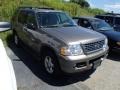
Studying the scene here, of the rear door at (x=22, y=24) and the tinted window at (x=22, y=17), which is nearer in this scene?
the rear door at (x=22, y=24)

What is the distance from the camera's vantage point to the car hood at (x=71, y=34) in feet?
18.7

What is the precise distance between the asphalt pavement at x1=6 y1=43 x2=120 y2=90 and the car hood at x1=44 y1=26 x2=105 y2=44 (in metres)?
1.13

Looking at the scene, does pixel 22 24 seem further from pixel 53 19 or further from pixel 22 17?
pixel 53 19

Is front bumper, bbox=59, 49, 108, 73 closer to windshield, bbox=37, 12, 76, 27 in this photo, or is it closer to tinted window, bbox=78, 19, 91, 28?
windshield, bbox=37, 12, 76, 27

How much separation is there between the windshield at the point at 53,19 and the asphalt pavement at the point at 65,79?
141 cm

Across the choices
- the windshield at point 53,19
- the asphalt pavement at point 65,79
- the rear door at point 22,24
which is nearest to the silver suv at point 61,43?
the windshield at point 53,19

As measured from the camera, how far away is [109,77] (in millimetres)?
6395

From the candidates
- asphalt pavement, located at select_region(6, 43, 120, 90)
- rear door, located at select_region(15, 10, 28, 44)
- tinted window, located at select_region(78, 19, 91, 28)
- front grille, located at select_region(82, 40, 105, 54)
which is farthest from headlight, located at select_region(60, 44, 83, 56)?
tinted window, located at select_region(78, 19, 91, 28)

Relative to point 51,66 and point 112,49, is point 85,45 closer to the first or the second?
point 51,66

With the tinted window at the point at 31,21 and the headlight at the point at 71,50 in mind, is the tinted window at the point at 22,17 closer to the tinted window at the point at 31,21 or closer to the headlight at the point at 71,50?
the tinted window at the point at 31,21

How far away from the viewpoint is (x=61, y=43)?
5.57m

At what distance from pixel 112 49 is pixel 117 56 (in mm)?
439

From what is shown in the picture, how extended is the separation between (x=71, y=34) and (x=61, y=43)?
0.63 m

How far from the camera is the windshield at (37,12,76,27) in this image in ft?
22.6
